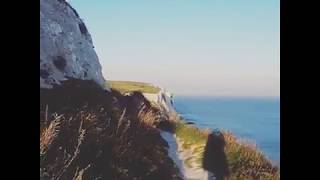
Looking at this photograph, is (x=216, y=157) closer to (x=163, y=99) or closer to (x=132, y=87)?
(x=163, y=99)

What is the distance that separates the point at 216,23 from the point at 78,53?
53cm

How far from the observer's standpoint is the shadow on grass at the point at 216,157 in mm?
1647

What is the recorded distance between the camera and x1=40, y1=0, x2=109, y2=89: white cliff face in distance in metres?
1.64

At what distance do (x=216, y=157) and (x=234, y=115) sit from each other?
17 centimetres

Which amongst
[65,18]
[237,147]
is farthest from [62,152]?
[237,147]

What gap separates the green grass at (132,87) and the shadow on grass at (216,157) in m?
0.28

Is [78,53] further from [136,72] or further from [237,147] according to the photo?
[237,147]

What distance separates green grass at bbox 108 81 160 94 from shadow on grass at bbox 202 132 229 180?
28 centimetres

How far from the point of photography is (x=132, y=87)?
173 cm

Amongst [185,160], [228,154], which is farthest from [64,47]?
[228,154]

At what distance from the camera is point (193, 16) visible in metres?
1.64

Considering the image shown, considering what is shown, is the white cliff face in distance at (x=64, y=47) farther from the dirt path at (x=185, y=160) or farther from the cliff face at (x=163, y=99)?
the dirt path at (x=185, y=160)

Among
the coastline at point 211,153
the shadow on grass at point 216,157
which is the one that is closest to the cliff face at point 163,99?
the coastline at point 211,153

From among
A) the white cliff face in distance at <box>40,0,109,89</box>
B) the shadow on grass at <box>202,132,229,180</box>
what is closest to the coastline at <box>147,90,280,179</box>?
the shadow on grass at <box>202,132,229,180</box>
